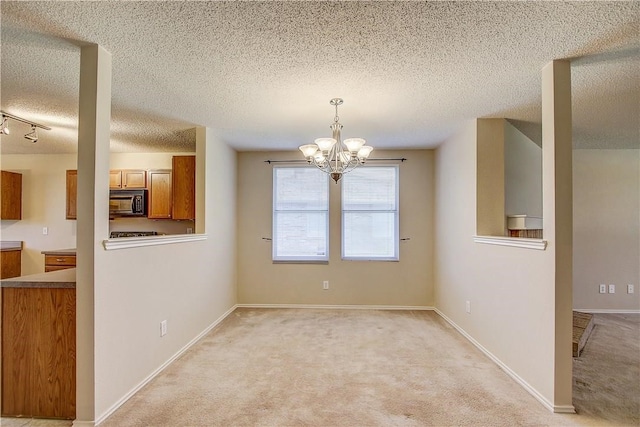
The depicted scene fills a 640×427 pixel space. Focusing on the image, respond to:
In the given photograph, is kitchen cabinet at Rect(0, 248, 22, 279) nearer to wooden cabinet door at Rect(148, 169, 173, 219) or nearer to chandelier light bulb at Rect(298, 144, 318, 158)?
wooden cabinet door at Rect(148, 169, 173, 219)

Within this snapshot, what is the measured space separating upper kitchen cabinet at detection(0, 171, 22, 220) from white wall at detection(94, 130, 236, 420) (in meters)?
3.49

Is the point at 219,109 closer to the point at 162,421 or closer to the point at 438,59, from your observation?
the point at 438,59

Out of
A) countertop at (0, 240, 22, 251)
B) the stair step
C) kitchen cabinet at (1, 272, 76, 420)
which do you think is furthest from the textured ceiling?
countertop at (0, 240, 22, 251)

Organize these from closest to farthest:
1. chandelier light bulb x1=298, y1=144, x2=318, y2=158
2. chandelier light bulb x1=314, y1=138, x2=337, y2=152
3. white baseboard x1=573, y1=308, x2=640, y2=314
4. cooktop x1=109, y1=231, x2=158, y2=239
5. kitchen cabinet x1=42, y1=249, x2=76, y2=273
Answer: chandelier light bulb x1=314, y1=138, x2=337, y2=152 → chandelier light bulb x1=298, y1=144, x2=318, y2=158 → kitchen cabinet x1=42, y1=249, x2=76, y2=273 → white baseboard x1=573, y1=308, x2=640, y2=314 → cooktop x1=109, y1=231, x2=158, y2=239

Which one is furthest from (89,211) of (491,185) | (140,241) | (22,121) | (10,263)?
(10,263)

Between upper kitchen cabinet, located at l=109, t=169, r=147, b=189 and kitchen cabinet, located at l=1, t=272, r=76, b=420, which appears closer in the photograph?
kitchen cabinet, located at l=1, t=272, r=76, b=420

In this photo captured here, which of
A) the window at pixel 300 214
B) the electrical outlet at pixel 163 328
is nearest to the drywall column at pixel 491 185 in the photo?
the window at pixel 300 214

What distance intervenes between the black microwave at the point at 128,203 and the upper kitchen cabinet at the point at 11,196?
168 cm

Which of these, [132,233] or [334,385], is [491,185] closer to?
[334,385]

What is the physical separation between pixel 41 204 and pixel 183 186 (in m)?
2.91

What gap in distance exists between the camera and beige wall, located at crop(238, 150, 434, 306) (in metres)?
4.81

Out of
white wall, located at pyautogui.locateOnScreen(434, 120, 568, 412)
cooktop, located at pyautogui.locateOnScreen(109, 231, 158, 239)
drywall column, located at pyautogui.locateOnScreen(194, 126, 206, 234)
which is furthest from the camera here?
cooktop, located at pyautogui.locateOnScreen(109, 231, 158, 239)

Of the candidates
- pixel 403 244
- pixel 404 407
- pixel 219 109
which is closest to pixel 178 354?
pixel 404 407

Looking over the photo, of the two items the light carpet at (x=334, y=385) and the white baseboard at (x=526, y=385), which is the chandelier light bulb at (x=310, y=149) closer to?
the light carpet at (x=334, y=385)
